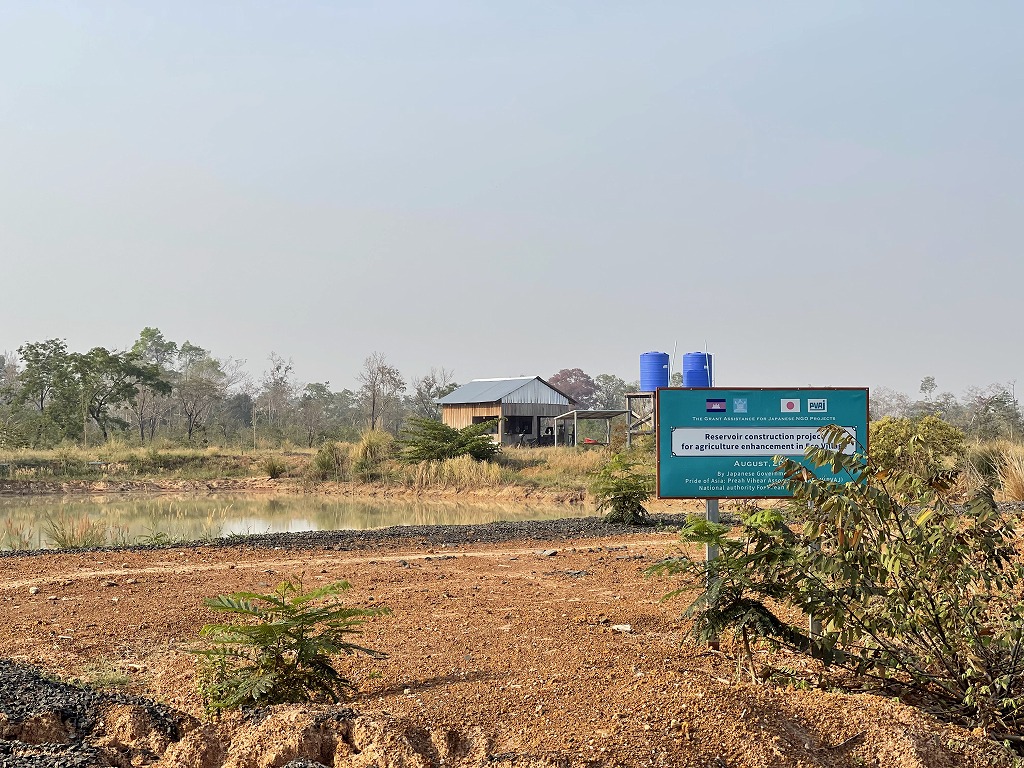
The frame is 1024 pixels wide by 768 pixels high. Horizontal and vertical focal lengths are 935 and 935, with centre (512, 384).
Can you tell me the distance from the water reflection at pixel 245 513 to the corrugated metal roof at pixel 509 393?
19.0 meters

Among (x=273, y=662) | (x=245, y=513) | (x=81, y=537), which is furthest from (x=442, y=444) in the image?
(x=273, y=662)

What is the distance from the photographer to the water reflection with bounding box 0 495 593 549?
18422mm

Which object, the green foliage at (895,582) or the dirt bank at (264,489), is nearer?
the green foliage at (895,582)

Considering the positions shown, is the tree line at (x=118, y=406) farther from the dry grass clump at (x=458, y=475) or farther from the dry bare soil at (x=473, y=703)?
the dry bare soil at (x=473, y=703)

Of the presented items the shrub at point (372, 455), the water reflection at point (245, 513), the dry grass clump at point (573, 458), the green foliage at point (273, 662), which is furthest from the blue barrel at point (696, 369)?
the shrub at point (372, 455)

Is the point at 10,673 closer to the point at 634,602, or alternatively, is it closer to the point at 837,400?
the point at 634,602

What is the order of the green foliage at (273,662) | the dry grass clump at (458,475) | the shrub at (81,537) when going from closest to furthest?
the green foliage at (273,662) < the shrub at (81,537) < the dry grass clump at (458,475)

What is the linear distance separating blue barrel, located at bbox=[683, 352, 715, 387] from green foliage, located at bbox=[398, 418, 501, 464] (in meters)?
13.7

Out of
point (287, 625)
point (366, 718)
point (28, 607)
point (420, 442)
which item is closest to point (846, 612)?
point (366, 718)

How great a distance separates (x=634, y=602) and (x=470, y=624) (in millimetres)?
1540

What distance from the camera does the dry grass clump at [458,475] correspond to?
2675cm

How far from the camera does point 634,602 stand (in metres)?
7.07

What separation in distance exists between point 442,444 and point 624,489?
54.0ft

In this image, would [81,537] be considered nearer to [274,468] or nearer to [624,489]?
[624,489]
